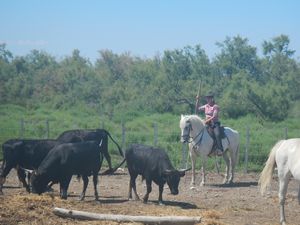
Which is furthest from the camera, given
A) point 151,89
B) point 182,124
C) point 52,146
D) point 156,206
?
point 151,89

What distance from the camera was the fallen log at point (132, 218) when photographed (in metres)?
9.45

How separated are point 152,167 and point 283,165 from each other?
9.90 ft

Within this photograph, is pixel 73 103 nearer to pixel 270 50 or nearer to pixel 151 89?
pixel 151 89

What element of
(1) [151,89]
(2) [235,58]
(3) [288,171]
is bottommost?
(3) [288,171]

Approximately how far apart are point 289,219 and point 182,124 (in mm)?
5323

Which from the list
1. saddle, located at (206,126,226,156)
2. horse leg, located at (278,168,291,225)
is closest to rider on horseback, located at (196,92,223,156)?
saddle, located at (206,126,226,156)

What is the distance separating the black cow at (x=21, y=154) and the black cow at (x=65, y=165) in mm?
1206

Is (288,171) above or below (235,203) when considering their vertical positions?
above

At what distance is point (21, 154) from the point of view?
13.7 m

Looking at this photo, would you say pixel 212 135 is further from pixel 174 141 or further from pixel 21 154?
pixel 174 141

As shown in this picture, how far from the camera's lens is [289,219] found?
1084 cm

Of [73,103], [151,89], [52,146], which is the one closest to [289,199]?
[52,146]

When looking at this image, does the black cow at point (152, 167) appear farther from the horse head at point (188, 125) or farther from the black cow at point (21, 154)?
the horse head at point (188, 125)

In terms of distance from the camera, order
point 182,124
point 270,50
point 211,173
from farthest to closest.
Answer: point 270,50 < point 211,173 < point 182,124
